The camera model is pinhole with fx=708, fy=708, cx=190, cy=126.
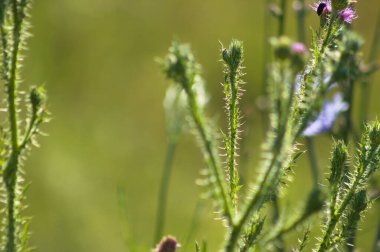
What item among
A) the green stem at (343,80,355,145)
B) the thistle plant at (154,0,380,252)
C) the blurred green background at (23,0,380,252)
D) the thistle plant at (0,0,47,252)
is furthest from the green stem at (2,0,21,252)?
the blurred green background at (23,0,380,252)

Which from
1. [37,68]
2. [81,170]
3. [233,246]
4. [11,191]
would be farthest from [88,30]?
[233,246]

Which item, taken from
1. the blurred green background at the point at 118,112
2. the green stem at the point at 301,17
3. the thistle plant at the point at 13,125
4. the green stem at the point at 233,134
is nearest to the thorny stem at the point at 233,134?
the green stem at the point at 233,134

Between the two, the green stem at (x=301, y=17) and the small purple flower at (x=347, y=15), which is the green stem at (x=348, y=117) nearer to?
the green stem at (x=301, y=17)

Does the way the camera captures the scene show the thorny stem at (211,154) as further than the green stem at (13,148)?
No

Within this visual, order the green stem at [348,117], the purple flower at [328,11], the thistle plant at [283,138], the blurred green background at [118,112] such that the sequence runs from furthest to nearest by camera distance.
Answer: the blurred green background at [118,112]
the green stem at [348,117]
the purple flower at [328,11]
the thistle plant at [283,138]

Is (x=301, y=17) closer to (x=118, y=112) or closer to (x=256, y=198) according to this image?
(x=256, y=198)

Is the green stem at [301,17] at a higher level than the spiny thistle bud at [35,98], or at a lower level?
higher

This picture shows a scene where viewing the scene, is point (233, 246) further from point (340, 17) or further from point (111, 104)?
point (111, 104)

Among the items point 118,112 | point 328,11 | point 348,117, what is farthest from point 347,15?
point 118,112
